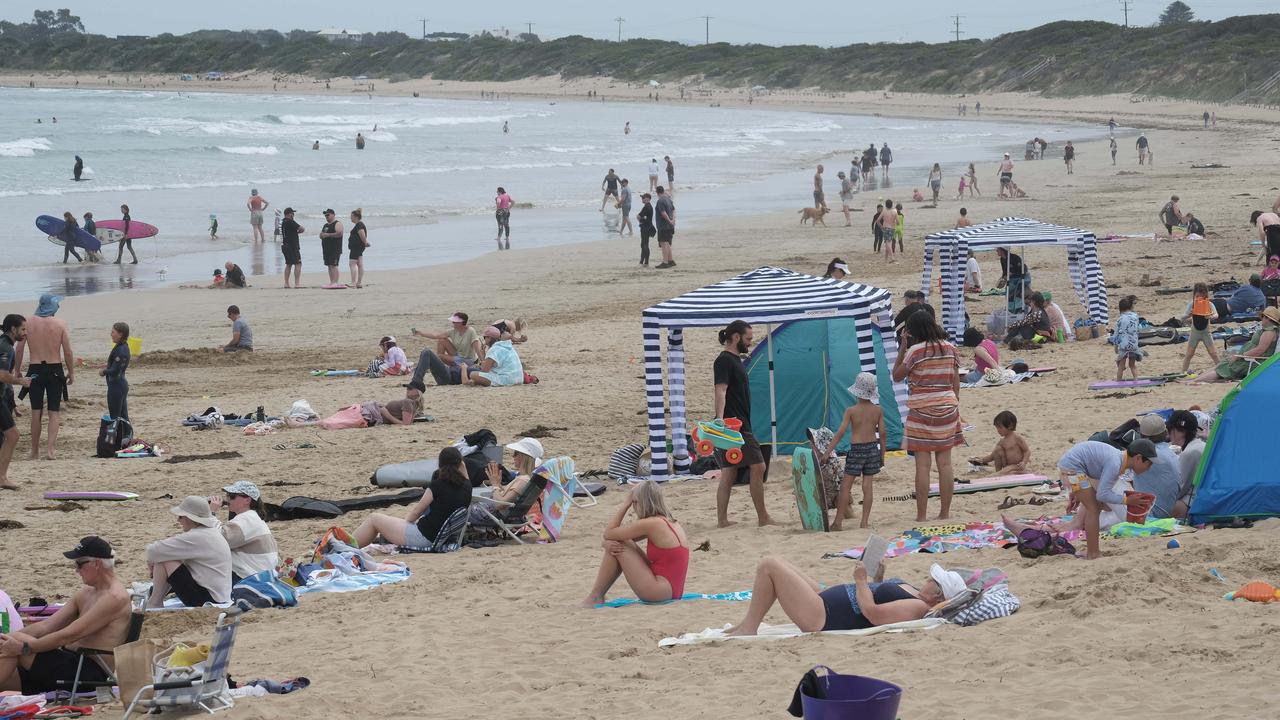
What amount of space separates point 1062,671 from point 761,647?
1.44 meters

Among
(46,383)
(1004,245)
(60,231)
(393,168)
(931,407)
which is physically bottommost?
(46,383)

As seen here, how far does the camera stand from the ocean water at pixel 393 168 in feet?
91.5

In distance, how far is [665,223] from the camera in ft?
77.4

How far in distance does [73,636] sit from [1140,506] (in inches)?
234

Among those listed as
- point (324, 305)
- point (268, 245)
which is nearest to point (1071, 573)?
point (324, 305)

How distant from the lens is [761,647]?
6652 millimetres

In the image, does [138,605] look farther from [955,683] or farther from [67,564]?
[955,683]

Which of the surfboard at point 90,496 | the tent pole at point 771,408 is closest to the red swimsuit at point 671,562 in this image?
the tent pole at point 771,408

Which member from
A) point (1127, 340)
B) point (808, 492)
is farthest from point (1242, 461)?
point (1127, 340)

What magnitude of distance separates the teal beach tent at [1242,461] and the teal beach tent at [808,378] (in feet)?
12.4

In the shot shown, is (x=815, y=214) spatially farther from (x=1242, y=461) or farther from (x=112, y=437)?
(x=1242, y=461)

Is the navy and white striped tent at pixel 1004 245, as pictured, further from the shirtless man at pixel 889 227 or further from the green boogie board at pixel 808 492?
the green boogie board at pixel 808 492

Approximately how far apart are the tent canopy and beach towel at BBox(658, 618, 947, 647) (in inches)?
88.9

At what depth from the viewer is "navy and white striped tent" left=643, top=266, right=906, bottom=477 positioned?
10.7 m
